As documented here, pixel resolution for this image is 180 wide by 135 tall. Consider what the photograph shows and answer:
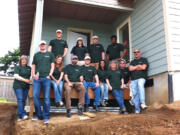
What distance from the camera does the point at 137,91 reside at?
6.41 metres

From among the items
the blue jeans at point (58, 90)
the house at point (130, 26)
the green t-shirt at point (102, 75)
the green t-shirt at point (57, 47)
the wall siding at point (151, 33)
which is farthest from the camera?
the green t-shirt at point (57, 47)

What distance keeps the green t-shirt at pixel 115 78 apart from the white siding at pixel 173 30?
1484 mm

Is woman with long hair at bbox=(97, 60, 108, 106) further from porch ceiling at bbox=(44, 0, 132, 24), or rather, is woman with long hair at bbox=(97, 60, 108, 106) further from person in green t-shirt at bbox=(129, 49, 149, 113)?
porch ceiling at bbox=(44, 0, 132, 24)

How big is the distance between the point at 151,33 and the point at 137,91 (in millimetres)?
1943

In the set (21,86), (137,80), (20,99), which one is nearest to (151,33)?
(137,80)

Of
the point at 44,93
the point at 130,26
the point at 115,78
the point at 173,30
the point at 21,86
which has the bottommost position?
the point at 44,93

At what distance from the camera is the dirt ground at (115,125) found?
4.36 meters

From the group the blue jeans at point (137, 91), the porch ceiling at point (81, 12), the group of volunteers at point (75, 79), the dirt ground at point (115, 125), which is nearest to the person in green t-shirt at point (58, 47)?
the group of volunteers at point (75, 79)

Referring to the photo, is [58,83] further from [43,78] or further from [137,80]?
[137,80]

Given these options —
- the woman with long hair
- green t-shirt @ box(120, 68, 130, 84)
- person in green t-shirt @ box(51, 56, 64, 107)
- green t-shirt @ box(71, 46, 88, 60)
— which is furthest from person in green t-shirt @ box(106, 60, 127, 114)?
person in green t-shirt @ box(51, 56, 64, 107)

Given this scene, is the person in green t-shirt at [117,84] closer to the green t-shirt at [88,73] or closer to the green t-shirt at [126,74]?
the green t-shirt at [126,74]

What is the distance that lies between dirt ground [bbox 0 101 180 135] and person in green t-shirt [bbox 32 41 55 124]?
285mm

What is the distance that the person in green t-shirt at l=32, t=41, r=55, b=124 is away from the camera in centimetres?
526

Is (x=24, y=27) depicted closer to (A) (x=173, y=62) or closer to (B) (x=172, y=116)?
(A) (x=173, y=62)
